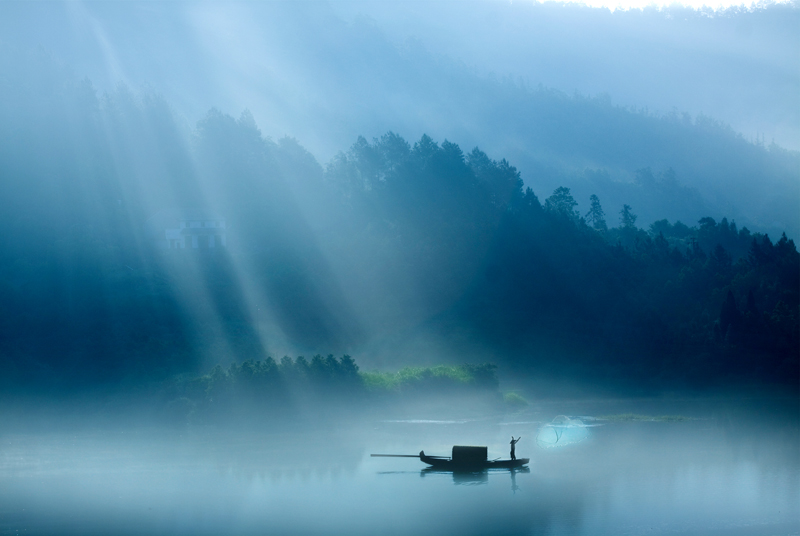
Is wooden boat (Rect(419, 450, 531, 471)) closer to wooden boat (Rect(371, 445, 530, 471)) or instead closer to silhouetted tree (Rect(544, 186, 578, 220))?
wooden boat (Rect(371, 445, 530, 471))

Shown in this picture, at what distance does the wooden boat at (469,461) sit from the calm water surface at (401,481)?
19.5 inches

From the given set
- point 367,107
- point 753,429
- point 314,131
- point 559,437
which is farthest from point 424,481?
point 367,107

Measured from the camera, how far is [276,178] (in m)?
87.2

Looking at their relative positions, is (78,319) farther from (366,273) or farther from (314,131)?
(314,131)

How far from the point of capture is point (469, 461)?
35.5 metres

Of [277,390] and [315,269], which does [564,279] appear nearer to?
[315,269]

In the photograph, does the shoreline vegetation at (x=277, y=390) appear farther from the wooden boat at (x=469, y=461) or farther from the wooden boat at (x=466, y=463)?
the wooden boat at (x=469, y=461)

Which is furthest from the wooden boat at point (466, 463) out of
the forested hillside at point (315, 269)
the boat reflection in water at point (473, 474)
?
the forested hillside at point (315, 269)

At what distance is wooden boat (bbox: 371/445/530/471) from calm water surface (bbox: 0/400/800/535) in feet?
1.62

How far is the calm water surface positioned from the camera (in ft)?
93.4

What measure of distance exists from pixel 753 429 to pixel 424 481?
78.1 feet

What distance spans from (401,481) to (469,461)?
9.87 ft

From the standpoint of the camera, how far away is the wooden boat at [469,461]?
116 ft

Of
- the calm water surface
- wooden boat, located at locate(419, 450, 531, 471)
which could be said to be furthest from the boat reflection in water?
wooden boat, located at locate(419, 450, 531, 471)
